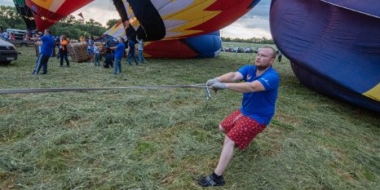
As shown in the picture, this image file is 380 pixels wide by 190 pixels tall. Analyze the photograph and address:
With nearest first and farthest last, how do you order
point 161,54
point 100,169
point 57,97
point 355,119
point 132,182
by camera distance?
point 132,182
point 100,169
point 57,97
point 355,119
point 161,54

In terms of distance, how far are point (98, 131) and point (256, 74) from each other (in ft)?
7.21

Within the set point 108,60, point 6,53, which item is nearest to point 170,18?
point 108,60

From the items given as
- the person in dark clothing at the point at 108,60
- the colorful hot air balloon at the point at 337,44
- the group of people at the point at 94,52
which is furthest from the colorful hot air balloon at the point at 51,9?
the colorful hot air balloon at the point at 337,44

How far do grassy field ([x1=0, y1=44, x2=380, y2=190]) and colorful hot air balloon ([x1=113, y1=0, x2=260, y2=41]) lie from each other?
15.8 ft

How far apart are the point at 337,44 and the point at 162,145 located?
187 inches

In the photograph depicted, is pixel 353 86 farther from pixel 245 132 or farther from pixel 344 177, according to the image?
pixel 245 132

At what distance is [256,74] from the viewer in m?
3.06

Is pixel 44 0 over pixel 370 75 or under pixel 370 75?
over

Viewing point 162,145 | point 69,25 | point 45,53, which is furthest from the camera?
A: point 69,25

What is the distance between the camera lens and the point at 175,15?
10.8 metres

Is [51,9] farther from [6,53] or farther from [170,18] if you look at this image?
[170,18]

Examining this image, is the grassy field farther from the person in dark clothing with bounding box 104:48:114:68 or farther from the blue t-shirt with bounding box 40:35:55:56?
the person in dark clothing with bounding box 104:48:114:68

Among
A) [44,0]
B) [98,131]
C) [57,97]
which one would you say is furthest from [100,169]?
[44,0]

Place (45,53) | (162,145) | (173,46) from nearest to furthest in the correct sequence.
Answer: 1. (162,145)
2. (45,53)
3. (173,46)
